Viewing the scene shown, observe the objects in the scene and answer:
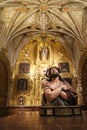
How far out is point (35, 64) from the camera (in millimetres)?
16188

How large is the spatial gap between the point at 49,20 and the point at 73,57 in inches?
206

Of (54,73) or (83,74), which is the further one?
(83,74)

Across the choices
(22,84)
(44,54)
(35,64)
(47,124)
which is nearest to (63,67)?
(44,54)

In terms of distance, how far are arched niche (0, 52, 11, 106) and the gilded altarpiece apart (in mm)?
838

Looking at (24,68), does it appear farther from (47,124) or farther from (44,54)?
(47,124)

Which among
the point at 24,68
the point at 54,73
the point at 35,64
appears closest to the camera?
the point at 54,73

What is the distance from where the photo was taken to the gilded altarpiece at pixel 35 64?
14.5m

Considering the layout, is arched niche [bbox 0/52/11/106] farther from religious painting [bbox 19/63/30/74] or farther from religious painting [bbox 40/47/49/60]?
religious painting [bbox 40/47/49/60]

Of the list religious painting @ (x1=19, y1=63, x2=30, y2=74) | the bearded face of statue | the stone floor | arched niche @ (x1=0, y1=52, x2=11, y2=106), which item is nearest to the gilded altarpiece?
religious painting @ (x1=19, y1=63, x2=30, y2=74)

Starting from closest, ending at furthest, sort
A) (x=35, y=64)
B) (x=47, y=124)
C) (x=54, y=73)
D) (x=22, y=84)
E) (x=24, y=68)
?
(x=47, y=124) → (x=54, y=73) → (x=22, y=84) → (x=24, y=68) → (x=35, y=64)

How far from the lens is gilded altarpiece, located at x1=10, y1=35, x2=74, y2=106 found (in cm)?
1448

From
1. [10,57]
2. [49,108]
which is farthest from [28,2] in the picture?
[49,108]

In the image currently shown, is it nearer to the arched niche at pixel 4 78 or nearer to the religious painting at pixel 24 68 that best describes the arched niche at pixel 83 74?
the religious painting at pixel 24 68

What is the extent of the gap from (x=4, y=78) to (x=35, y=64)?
3.95 meters
